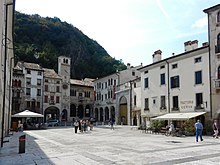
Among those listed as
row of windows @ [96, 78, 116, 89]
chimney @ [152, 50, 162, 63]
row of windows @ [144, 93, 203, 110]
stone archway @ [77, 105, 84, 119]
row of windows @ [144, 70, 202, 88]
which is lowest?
stone archway @ [77, 105, 84, 119]

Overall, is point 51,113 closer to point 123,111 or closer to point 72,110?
point 72,110

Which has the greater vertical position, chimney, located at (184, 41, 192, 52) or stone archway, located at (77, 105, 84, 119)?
chimney, located at (184, 41, 192, 52)

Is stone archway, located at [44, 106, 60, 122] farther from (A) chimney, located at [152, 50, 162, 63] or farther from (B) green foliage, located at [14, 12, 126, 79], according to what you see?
(A) chimney, located at [152, 50, 162, 63]

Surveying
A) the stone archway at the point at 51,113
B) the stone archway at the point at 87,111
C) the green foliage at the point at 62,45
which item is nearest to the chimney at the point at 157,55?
the stone archway at the point at 51,113

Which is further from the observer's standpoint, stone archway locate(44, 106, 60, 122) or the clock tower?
the clock tower

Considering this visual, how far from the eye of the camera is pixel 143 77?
39.2 m

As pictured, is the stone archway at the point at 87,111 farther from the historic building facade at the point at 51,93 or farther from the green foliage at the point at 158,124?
the green foliage at the point at 158,124

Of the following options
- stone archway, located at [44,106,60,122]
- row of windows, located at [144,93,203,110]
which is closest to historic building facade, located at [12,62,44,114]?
stone archway, located at [44,106,60,122]

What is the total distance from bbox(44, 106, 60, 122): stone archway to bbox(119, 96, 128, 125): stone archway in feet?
A: 56.6

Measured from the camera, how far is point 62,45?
95.7m

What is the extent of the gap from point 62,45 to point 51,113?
139 ft

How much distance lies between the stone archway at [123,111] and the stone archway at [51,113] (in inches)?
679

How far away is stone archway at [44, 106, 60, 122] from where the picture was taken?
58.8 metres

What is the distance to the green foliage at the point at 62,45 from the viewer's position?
8687 cm
